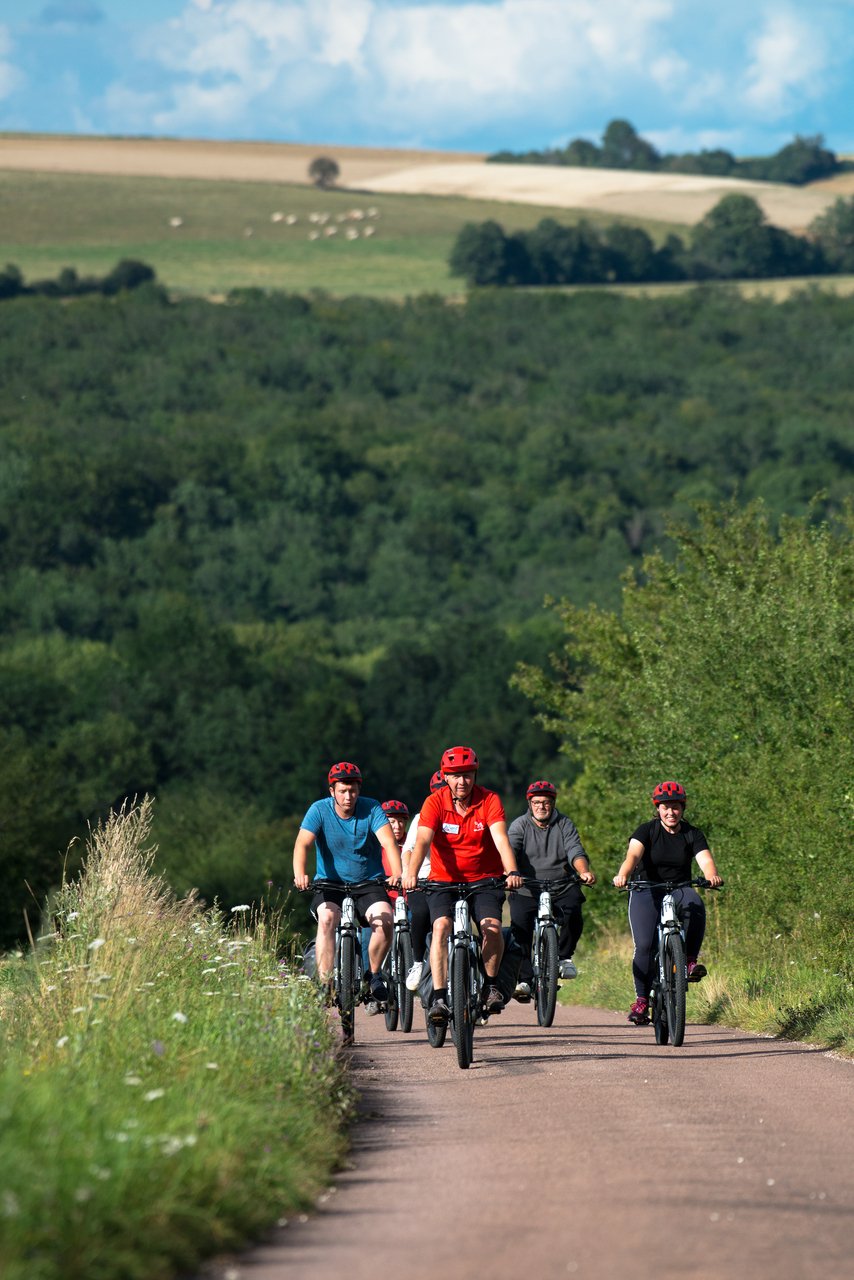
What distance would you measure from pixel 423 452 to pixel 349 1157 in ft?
452

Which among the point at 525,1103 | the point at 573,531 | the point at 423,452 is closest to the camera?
the point at 525,1103

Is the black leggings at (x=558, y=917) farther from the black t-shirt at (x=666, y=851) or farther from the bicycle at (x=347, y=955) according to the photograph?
the bicycle at (x=347, y=955)

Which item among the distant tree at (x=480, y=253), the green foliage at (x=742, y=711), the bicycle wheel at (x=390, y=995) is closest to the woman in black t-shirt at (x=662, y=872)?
the bicycle wheel at (x=390, y=995)

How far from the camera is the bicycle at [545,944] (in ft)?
46.5

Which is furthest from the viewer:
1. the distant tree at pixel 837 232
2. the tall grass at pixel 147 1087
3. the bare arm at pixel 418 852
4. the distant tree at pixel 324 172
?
the distant tree at pixel 324 172

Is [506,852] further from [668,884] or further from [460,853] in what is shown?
[668,884]

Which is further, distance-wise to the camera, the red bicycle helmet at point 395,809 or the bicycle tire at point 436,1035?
the red bicycle helmet at point 395,809

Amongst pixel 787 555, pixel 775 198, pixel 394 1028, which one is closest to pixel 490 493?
pixel 775 198

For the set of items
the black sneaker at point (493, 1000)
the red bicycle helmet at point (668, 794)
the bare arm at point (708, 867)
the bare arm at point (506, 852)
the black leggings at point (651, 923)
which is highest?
the red bicycle helmet at point (668, 794)

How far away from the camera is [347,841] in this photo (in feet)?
42.1

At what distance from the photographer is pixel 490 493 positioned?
452ft

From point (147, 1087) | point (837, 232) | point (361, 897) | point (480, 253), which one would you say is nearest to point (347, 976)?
point (361, 897)

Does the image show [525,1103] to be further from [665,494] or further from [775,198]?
[775,198]

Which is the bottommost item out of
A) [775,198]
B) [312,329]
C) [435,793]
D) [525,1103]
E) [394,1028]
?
[394,1028]
